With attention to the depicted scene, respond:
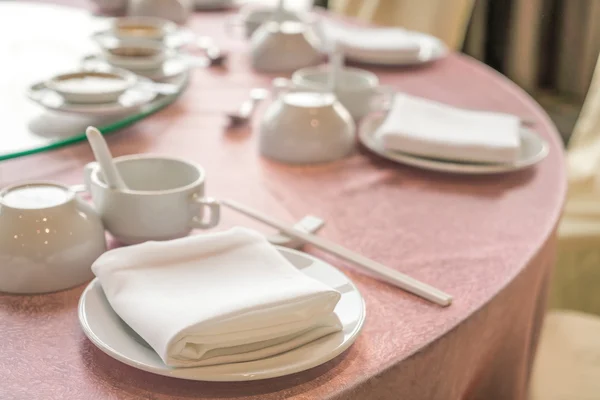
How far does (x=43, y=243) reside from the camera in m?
0.64

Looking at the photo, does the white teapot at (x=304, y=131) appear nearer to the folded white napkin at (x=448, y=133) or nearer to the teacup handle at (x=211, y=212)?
the folded white napkin at (x=448, y=133)

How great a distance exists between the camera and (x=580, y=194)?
145cm

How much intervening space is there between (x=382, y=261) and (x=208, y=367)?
26cm

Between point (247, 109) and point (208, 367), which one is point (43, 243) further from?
point (247, 109)

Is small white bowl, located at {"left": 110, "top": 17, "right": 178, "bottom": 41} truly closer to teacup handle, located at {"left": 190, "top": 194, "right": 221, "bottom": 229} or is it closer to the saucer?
the saucer

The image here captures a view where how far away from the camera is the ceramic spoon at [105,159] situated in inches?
27.7

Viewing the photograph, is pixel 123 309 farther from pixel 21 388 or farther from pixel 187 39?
pixel 187 39

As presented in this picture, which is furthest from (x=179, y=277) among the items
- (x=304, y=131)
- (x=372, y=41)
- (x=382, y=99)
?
(x=372, y=41)

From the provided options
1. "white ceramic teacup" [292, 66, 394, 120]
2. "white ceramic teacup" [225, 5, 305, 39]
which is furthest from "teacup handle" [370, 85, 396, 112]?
"white ceramic teacup" [225, 5, 305, 39]

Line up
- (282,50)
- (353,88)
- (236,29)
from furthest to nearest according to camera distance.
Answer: (236,29), (282,50), (353,88)

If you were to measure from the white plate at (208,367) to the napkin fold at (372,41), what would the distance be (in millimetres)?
870

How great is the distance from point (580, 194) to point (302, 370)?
1.06 m

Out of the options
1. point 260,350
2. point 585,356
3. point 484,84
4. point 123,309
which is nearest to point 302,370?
point 260,350

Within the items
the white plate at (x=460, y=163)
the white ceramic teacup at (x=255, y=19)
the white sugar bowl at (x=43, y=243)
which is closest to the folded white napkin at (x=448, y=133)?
the white plate at (x=460, y=163)
